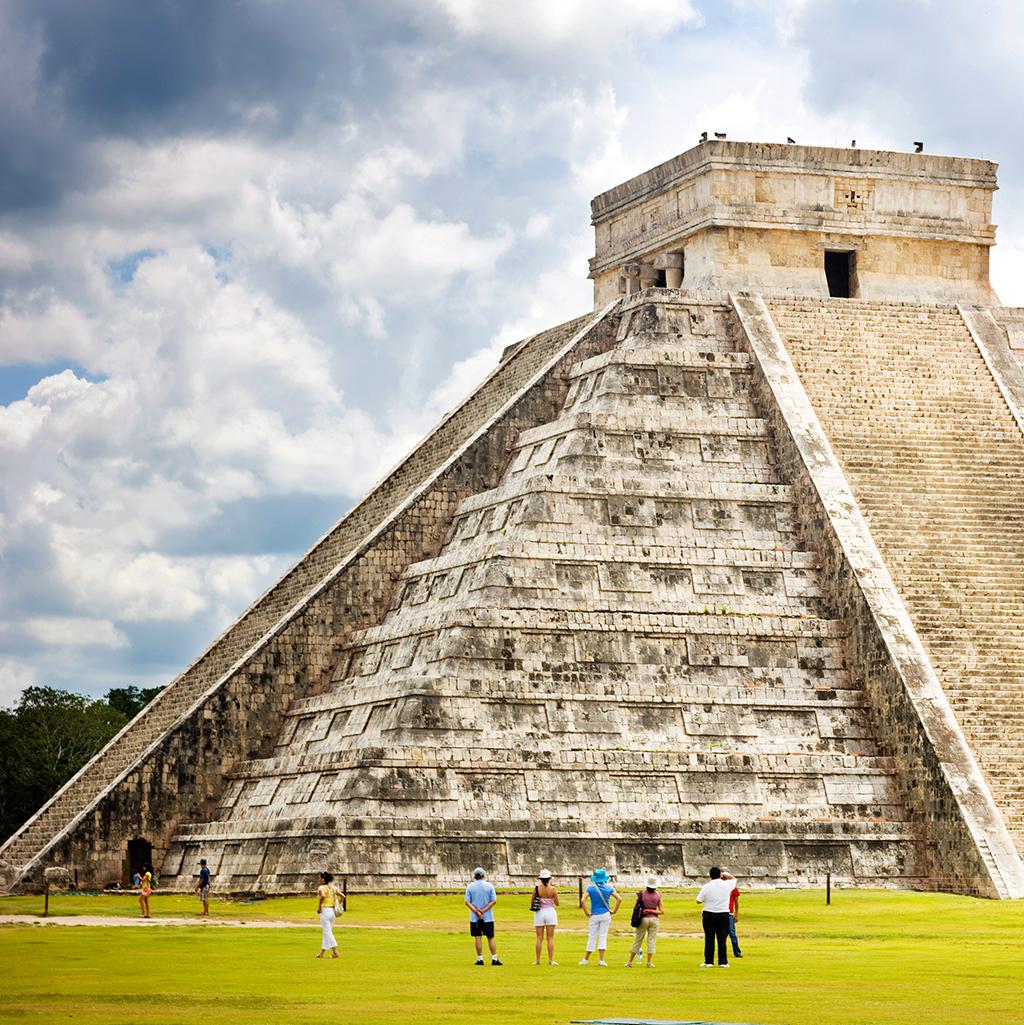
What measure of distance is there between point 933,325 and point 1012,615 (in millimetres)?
7105

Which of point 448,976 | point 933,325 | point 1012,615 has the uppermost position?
point 933,325

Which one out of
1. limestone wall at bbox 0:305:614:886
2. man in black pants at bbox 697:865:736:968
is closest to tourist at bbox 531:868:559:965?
man in black pants at bbox 697:865:736:968

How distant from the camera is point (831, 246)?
34.6m

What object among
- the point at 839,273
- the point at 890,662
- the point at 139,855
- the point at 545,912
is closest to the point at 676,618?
the point at 890,662

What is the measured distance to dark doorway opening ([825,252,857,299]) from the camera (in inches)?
1373

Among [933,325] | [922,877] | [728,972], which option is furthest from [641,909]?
[933,325]

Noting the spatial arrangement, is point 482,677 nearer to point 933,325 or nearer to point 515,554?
point 515,554

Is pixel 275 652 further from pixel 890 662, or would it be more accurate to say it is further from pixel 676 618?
pixel 890 662

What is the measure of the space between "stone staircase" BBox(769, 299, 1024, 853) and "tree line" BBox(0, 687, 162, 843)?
20.2 m

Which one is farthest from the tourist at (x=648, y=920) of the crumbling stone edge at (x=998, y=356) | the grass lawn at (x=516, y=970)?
the crumbling stone edge at (x=998, y=356)

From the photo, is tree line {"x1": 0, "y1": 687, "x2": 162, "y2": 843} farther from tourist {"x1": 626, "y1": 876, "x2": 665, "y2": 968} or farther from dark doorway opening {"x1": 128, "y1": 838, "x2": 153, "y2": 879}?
→ tourist {"x1": 626, "y1": 876, "x2": 665, "y2": 968}

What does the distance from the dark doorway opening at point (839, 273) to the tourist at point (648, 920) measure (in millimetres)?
18247

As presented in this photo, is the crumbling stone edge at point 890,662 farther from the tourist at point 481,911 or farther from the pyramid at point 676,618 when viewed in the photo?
the tourist at point 481,911

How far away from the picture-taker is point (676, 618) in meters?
28.8
